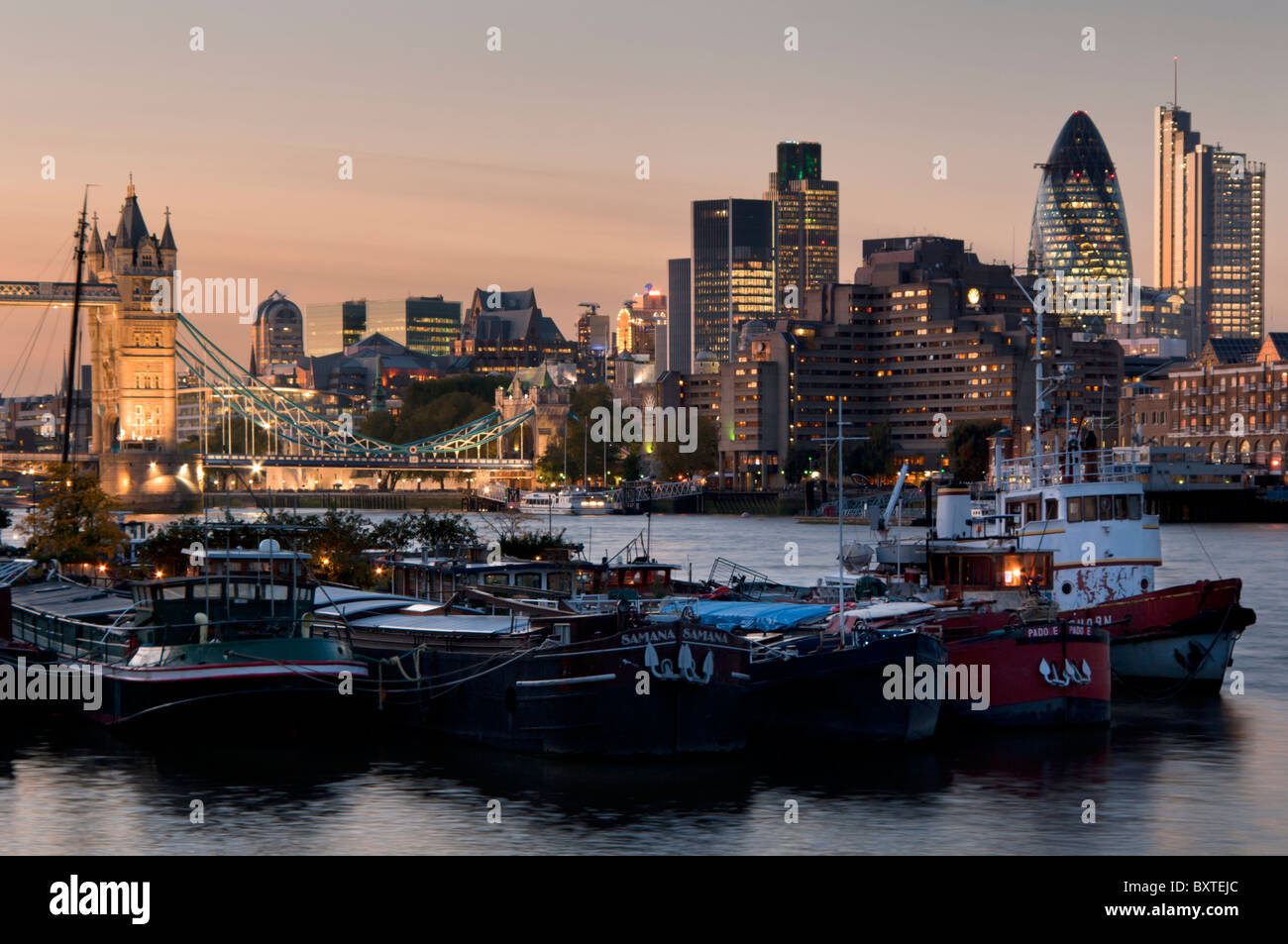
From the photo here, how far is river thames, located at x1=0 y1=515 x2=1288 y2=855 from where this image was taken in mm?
20859

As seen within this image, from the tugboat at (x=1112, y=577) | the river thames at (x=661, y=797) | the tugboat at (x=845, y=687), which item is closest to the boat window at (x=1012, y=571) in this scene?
the tugboat at (x=1112, y=577)

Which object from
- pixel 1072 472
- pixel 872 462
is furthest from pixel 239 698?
pixel 872 462

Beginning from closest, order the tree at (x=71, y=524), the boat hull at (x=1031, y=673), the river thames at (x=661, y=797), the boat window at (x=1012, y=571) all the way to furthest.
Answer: the river thames at (x=661, y=797)
the boat hull at (x=1031, y=673)
the boat window at (x=1012, y=571)
the tree at (x=71, y=524)

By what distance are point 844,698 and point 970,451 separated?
147 meters

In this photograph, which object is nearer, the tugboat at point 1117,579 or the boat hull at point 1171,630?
the boat hull at point 1171,630

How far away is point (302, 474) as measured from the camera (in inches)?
7613

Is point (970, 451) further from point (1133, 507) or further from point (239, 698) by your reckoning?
point (239, 698)

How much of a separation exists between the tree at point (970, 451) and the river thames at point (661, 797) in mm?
131908

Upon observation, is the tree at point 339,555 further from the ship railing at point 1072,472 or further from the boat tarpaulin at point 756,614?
the ship railing at point 1072,472

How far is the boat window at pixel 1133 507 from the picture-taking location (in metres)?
32.6

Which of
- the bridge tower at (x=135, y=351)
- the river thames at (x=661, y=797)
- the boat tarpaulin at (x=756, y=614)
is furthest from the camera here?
the bridge tower at (x=135, y=351)

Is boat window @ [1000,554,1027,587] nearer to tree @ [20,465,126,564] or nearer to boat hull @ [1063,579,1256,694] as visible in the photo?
boat hull @ [1063,579,1256,694]
